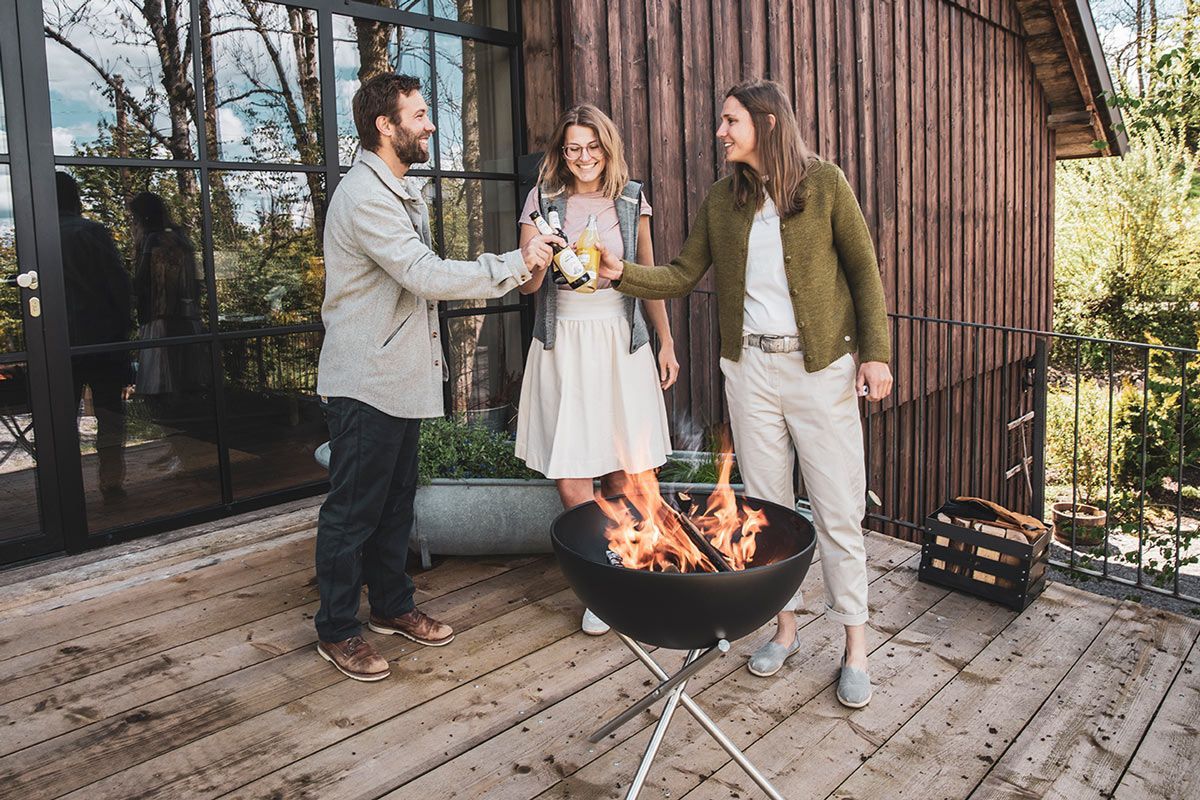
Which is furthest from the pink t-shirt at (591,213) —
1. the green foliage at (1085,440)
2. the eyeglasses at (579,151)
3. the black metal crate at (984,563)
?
the green foliage at (1085,440)

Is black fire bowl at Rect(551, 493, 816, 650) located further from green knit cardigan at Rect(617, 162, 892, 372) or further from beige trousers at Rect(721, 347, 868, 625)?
green knit cardigan at Rect(617, 162, 892, 372)

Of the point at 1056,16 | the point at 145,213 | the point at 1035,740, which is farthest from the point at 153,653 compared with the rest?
the point at 1056,16

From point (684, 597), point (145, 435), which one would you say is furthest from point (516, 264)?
point (145, 435)

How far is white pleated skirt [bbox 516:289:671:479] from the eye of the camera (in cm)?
279

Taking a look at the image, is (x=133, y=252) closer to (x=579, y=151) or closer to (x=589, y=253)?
(x=579, y=151)

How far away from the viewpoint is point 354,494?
8.11 ft

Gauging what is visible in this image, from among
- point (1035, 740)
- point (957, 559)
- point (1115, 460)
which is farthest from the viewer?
point (1115, 460)

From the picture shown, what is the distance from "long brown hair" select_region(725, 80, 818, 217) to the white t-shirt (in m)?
0.06

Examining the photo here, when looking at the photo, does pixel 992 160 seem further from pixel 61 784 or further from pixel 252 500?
pixel 61 784

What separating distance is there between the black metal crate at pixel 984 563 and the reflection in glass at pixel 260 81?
9.41ft

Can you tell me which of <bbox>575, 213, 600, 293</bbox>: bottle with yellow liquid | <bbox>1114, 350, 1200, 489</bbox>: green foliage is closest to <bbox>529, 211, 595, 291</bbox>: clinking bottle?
<bbox>575, 213, 600, 293</bbox>: bottle with yellow liquid

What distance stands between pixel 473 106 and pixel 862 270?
8.29 ft

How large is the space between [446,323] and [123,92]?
1.57m

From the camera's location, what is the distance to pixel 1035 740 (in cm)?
221
